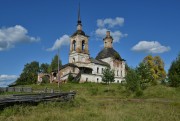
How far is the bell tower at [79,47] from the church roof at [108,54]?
7.67 metres

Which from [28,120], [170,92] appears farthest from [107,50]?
[28,120]

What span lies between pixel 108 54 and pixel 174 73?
33112mm

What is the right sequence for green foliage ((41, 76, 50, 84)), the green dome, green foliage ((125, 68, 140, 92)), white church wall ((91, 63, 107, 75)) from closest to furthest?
green foliage ((125, 68, 140, 92)) → green foliage ((41, 76, 50, 84)) → white church wall ((91, 63, 107, 75)) → the green dome

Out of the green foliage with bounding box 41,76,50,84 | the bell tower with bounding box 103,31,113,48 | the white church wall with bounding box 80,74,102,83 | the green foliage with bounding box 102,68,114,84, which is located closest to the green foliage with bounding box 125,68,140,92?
the green foliage with bounding box 102,68,114,84

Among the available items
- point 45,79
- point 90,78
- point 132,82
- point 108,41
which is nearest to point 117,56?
point 108,41

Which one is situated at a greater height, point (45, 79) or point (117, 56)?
point (117, 56)

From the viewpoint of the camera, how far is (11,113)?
12789 mm

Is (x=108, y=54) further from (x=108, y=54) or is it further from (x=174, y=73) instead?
(x=174, y=73)

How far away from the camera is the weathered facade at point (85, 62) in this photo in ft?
209

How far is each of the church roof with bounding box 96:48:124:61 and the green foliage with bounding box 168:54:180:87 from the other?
29992mm

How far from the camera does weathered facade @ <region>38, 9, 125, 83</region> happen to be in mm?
63844

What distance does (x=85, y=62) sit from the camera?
6950cm

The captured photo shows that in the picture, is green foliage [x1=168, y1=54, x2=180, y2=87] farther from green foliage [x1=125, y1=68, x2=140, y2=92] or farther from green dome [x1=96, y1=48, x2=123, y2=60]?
green dome [x1=96, y1=48, x2=123, y2=60]

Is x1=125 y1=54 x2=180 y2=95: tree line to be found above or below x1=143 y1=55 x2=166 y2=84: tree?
below
